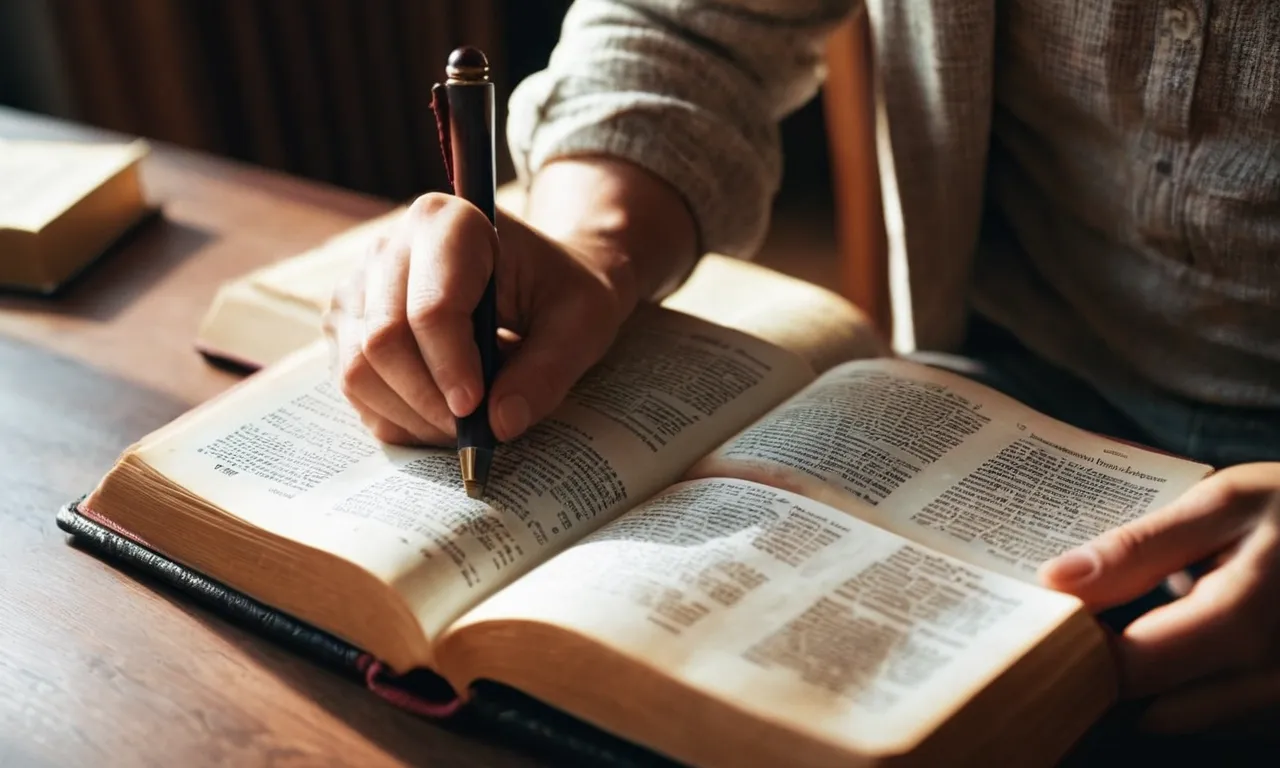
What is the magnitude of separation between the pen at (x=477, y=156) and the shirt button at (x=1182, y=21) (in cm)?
40

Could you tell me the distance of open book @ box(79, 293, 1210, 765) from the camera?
0.49m

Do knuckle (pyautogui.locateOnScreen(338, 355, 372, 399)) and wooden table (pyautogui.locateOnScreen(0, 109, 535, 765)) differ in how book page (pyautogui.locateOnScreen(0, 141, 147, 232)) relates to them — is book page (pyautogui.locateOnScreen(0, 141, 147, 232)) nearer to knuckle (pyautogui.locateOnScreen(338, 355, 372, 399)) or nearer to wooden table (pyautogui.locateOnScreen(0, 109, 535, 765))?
wooden table (pyautogui.locateOnScreen(0, 109, 535, 765))

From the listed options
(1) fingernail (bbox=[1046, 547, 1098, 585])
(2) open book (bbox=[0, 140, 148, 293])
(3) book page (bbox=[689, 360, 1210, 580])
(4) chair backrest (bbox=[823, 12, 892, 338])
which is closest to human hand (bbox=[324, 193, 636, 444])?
(3) book page (bbox=[689, 360, 1210, 580])

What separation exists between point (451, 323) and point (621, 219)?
212mm

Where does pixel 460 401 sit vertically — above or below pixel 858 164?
above

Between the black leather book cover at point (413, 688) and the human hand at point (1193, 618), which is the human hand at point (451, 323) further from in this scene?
the human hand at point (1193, 618)

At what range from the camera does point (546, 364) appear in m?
0.68

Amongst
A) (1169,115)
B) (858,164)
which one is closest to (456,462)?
(1169,115)

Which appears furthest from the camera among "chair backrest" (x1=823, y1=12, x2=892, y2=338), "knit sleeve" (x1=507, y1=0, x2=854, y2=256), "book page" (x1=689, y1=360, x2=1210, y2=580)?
"chair backrest" (x1=823, y1=12, x2=892, y2=338)

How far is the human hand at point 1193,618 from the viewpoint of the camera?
548mm

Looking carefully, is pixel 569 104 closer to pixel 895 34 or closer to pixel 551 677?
pixel 895 34

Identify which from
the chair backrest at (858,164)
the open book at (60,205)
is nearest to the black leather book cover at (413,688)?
the open book at (60,205)

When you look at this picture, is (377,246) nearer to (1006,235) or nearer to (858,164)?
(1006,235)

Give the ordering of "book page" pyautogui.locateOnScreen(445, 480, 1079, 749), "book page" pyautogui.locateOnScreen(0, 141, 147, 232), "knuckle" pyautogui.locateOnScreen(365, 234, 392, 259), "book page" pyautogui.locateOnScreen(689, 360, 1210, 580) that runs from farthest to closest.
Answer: "book page" pyautogui.locateOnScreen(0, 141, 147, 232)
"knuckle" pyautogui.locateOnScreen(365, 234, 392, 259)
"book page" pyautogui.locateOnScreen(689, 360, 1210, 580)
"book page" pyautogui.locateOnScreen(445, 480, 1079, 749)
